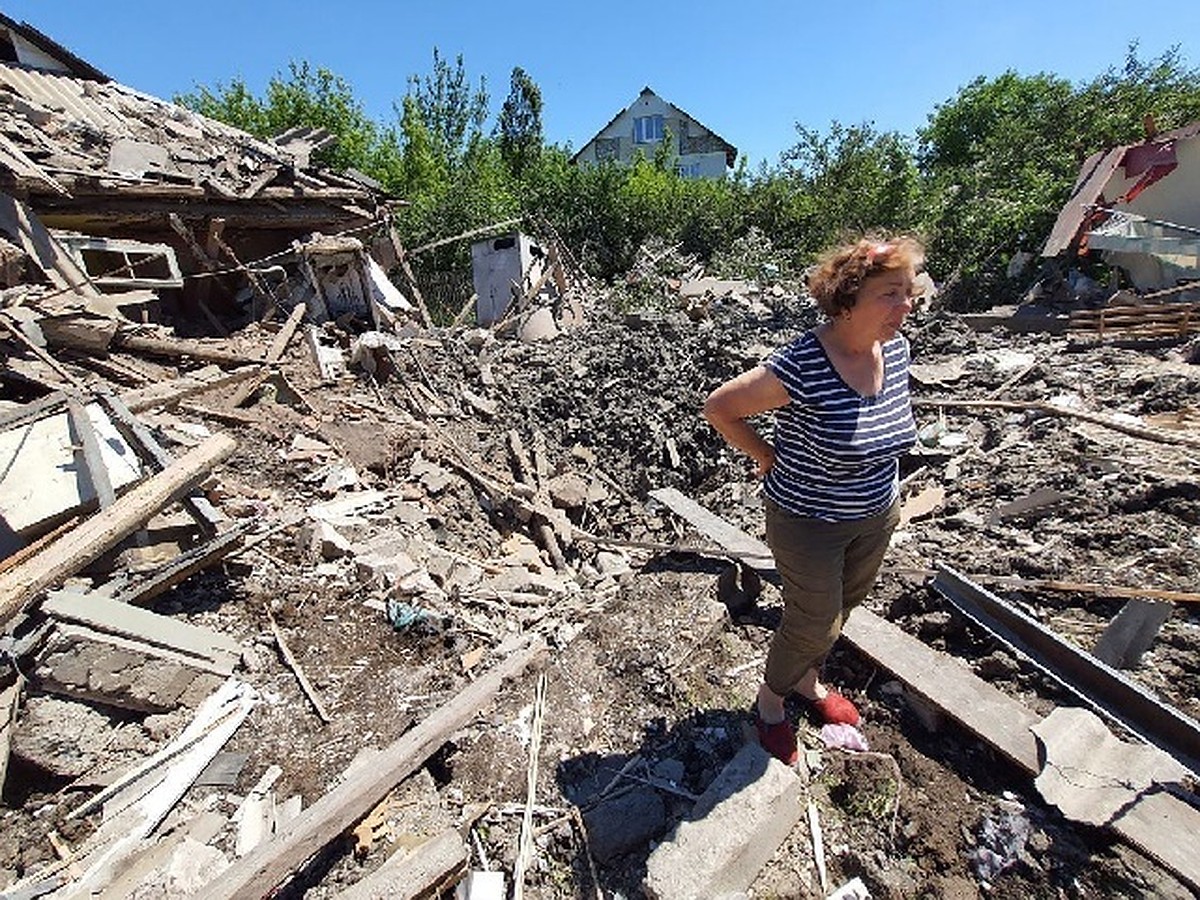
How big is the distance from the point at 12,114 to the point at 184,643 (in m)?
10.5

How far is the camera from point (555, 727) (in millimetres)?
2988

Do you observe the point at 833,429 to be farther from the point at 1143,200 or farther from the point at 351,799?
the point at 1143,200

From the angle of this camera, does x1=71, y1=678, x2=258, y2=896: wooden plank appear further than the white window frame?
No

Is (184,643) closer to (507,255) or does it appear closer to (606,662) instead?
(606,662)

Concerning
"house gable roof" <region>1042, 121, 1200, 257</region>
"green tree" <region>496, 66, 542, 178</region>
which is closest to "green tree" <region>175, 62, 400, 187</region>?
"green tree" <region>496, 66, 542, 178</region>

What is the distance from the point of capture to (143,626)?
3299 mm

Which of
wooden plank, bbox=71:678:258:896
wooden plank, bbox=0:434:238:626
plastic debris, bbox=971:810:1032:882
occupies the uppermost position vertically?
wooden plank, bbox=0:434:238:626

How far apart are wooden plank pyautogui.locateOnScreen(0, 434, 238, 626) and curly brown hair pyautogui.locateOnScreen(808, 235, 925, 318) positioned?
3.95m

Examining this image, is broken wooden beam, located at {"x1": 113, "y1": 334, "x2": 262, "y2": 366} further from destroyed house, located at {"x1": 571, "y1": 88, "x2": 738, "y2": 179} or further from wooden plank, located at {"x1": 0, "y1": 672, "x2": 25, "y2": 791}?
destroyed house, located at {"x1": 571, "y1": 88, "x2": 738, "y2": 179}

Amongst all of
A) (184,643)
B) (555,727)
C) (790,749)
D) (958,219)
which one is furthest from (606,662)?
(958,219)

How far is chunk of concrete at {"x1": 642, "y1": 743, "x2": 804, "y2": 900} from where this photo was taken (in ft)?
7.23

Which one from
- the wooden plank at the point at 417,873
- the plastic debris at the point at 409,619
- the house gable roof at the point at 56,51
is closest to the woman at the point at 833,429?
the wooden plank at the point at 417,873

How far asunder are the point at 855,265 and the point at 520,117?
37.6 meters

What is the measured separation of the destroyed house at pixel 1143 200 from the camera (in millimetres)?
11133
